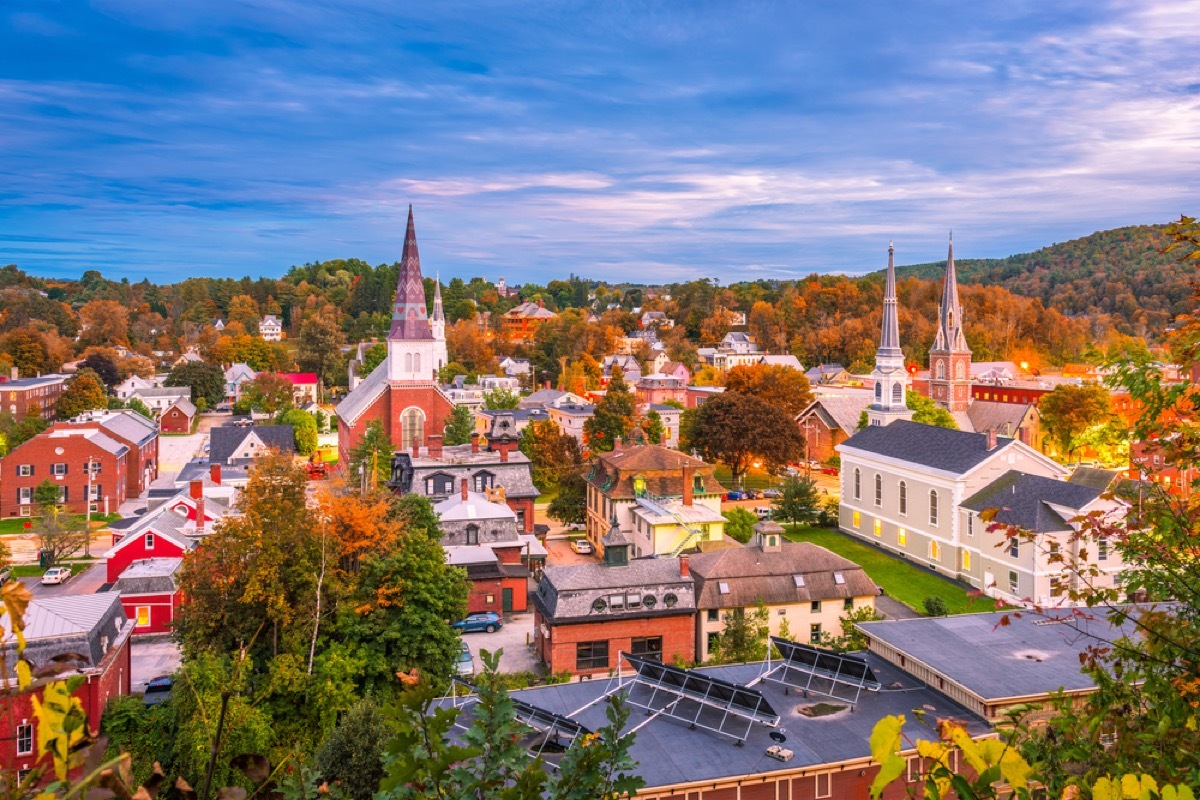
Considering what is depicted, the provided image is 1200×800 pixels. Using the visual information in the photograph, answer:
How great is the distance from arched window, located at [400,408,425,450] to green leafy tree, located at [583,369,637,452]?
35.7ft

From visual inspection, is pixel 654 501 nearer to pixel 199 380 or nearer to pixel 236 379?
pixel 199 380

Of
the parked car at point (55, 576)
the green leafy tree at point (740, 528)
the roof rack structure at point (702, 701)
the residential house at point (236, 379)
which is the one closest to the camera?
the roof rack structure at point (702, 701)

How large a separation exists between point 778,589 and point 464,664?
10.1 metres

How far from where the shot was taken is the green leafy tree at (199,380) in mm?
94000

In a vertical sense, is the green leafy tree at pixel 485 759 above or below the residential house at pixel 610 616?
above

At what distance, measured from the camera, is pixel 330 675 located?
22.3 m

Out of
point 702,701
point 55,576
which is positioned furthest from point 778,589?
point 55,576

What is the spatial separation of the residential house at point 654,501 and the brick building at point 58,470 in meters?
27.4

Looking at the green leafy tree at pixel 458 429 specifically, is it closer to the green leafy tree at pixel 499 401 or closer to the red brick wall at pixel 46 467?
the green leafy tree at pixel 499 401

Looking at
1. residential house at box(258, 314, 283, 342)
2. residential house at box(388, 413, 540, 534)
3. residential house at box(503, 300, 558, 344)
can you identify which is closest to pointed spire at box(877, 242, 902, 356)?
residential house at box(388, 413, 540, 534)

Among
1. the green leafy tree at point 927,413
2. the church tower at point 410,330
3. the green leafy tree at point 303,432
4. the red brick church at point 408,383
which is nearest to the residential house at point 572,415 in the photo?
the red brick church at point 408,383

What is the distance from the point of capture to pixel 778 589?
93.0ft

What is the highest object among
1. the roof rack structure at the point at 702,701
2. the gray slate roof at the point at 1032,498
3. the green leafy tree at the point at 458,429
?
the green leafy tree at the point at 458,429

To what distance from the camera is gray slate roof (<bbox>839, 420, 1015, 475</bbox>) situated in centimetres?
3722
